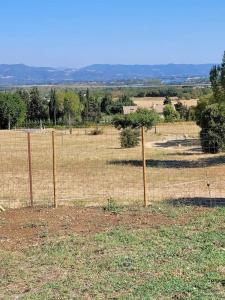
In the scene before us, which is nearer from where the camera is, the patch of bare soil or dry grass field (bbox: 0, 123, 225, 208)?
dry grass field (bbox: 0, 123, 225, 208)

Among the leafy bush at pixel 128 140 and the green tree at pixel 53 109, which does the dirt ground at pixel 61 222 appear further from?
the green tree at pixel 53 109

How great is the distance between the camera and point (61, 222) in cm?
1105

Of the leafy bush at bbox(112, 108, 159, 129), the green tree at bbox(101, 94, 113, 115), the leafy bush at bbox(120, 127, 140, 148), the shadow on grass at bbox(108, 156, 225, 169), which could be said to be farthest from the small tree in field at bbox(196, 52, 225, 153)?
the green tree at bbox(101, 94, 113, 115)

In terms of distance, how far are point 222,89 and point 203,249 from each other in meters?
17.8

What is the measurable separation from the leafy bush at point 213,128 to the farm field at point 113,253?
19.8 m

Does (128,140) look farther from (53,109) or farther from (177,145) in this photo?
(53,109)

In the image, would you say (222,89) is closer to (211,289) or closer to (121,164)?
(121,164)

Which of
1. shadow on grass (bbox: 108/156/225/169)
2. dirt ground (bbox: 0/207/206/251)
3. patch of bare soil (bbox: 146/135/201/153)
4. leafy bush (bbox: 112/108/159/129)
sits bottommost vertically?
patch of bare soil (bbox: 146/135/201/153)

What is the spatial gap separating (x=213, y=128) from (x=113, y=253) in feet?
78.5

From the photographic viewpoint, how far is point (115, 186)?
1938cm

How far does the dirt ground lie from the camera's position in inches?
394

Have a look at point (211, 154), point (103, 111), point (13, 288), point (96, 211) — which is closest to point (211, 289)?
point (13, 288)

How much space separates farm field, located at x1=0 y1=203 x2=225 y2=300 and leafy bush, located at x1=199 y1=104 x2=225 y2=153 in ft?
64.8

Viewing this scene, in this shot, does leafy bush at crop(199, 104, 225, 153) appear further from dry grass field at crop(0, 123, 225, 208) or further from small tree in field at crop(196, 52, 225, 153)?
dry grass field at crop(0, 123, 225, 208)
